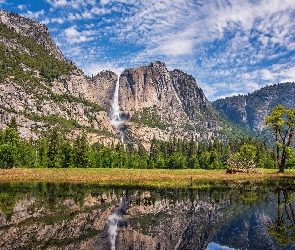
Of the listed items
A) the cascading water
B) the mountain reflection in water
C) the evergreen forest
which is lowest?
the mountain reflection in water

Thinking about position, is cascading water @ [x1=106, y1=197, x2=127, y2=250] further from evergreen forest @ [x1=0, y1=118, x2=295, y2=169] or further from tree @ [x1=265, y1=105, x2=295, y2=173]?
evergreen forest @ [x1=0, y1=118, x2=295, y2=169]

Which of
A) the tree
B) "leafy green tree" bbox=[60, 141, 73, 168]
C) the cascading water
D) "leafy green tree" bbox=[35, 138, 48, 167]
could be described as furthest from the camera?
"leafy green tree" bbox=[60, 141, 73, 168]

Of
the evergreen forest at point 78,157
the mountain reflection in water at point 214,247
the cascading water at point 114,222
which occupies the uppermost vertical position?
the evergreen forest at point 78,157

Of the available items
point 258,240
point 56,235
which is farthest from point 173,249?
point 56,235

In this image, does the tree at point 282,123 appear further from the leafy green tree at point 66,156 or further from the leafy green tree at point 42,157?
the leafy green tree at point 42,157

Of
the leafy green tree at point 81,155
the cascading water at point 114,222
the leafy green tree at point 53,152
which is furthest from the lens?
the leafy green tree at point 81,155

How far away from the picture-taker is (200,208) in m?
25.8

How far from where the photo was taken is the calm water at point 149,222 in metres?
16.4

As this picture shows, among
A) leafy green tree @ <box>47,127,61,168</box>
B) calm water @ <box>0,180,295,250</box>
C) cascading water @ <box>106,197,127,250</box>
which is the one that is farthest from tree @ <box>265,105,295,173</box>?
leafy green tree @ <box>47,127,61,168</box>

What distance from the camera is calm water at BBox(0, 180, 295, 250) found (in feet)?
53.9

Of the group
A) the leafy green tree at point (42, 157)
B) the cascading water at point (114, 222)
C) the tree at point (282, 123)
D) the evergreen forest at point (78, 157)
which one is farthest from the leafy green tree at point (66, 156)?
the cascading water at point (114, 222)

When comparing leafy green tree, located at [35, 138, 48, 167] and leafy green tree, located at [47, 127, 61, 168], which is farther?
leafy green tree, located at [47, 127, 61, 168]

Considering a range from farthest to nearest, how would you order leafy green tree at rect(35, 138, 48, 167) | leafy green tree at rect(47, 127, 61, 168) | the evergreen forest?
leafy green tree at rect(47, 127, 61, 168)
leafy green tree at rect(35, 138, 48, 167)
the evergreen forest

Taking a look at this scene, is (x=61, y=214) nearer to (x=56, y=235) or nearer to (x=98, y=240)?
(x=56, y=235)
